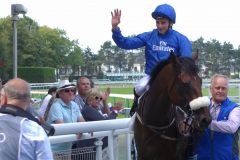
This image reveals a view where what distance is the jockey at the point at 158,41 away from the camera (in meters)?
5.28

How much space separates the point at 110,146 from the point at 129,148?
63 cm

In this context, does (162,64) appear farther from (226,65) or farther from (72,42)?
(72,42)

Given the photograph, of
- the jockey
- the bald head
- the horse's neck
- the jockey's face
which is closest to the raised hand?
the jockey

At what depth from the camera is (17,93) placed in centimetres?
321

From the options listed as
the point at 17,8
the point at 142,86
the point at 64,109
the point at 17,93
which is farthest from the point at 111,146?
the point at 17,8

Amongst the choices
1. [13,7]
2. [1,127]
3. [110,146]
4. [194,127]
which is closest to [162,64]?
[194,127]

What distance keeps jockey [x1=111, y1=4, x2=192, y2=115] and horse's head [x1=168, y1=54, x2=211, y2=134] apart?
60 centimetres

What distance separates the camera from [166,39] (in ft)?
17.5

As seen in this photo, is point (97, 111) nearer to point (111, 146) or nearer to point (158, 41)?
point (111, 146)

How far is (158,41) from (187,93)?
1091mm

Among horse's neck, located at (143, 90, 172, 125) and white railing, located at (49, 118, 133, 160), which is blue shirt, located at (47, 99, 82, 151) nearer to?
white railing, located at (49, 118, 133, 160)

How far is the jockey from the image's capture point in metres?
5.28

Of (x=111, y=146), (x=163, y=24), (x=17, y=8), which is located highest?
(x=17, y=8)

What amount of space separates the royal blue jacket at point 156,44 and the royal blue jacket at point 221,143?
899 mm
